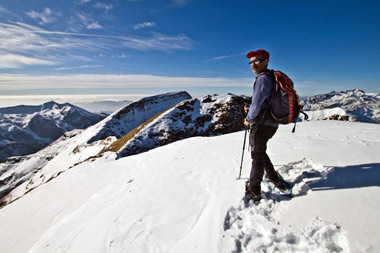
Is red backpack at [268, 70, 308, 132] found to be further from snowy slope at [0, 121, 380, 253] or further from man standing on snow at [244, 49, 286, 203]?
snowy slope at [0, 121, 380, 253]

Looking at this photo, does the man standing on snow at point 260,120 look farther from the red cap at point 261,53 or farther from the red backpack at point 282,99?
the red backpack at point 282,99

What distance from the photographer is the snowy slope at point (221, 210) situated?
3416 mm

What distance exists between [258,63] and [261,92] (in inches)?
31.1

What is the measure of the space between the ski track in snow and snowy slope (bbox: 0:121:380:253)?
0.02 metres

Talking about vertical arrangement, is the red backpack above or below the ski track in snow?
above

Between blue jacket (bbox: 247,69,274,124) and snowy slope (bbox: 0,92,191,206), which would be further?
snowy slope (bbox: 0,92,191,206)

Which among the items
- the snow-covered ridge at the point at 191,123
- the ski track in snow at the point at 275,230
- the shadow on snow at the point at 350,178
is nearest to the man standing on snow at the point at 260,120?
the ski track in snow at the point at 275,230

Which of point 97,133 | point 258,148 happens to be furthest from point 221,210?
point 97,133

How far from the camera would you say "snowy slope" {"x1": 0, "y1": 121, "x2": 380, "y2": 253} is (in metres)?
3.42

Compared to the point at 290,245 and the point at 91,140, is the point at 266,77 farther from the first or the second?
the point at 91,140

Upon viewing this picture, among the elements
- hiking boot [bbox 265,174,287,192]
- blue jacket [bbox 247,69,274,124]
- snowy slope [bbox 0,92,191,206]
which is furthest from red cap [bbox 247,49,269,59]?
snowy slope [bbox 0,92,191,206]

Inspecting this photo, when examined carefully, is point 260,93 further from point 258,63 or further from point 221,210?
point 221,210

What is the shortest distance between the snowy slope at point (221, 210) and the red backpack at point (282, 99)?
212 cm

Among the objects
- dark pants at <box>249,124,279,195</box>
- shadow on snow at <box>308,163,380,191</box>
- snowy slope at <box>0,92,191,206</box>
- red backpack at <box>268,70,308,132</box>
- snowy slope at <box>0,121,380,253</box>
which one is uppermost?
→ red backpack at <box>268,70,308,132</box>
